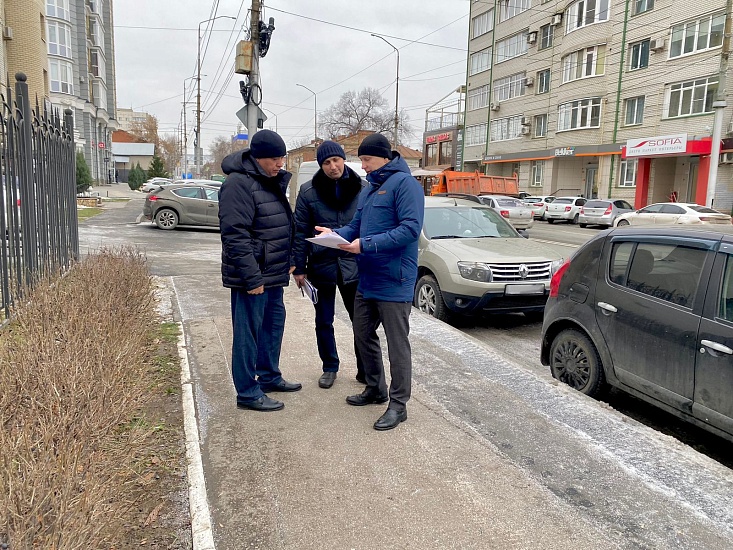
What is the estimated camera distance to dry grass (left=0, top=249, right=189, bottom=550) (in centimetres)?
209

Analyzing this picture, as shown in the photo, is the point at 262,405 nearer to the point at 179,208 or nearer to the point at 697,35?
the point at 179,208

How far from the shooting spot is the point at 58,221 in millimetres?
7203

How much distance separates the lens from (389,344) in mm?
3900

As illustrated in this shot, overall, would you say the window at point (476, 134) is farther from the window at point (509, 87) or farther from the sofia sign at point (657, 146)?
the sofia sign at point (657, 146)

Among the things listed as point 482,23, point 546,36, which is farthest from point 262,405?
point 482,23

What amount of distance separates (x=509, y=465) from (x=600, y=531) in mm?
700

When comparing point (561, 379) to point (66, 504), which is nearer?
point (66, 504)

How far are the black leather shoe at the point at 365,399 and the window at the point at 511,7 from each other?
149 feet

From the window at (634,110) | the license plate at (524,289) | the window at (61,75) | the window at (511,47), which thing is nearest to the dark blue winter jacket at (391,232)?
the license plate at (524,289)

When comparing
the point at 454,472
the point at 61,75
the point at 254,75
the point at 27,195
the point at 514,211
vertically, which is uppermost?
the point at 61,75

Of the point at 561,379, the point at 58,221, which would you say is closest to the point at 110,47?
the point at 58,221

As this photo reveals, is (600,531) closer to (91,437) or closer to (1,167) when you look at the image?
(91,437)

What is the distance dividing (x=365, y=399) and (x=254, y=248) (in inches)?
54.6

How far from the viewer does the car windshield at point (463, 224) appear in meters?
8.06
